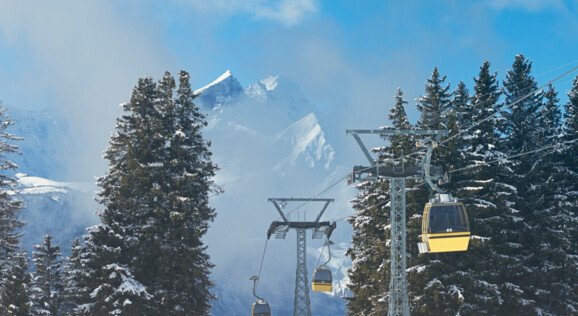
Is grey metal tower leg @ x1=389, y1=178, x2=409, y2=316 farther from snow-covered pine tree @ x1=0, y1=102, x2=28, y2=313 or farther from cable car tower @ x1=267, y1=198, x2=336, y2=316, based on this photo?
snow-covered pine tree @ x1=0, y1=102, x2=28, y2=313

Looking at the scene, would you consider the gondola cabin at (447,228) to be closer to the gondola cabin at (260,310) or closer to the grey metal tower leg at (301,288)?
the grey metal tower leg at (301,288)

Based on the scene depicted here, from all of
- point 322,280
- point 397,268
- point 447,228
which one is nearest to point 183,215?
point 397,268

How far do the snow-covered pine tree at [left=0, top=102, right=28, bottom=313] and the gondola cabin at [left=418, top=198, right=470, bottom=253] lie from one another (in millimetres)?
23499

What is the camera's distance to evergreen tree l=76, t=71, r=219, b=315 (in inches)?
1211

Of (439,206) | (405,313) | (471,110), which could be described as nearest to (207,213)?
(405,313)

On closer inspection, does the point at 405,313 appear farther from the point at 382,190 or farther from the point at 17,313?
the point at 17,313

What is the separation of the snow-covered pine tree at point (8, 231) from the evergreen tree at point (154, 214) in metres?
5.28

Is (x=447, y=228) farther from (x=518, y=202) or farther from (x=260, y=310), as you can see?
(x=260, y=310)

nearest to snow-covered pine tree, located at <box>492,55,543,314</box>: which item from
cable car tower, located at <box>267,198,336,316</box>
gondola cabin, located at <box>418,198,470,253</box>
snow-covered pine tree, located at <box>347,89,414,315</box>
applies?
snow-covered pine tree, located at <box>347,89,414,315</box>

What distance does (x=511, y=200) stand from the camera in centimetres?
3997

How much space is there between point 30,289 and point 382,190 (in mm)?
24956

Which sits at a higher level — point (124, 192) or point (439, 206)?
point (124, 192)

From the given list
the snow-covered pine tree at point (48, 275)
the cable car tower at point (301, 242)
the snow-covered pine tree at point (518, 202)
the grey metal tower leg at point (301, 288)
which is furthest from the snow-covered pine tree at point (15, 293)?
the snow-covered pine tree at point (518, 202)

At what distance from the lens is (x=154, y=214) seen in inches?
1286
